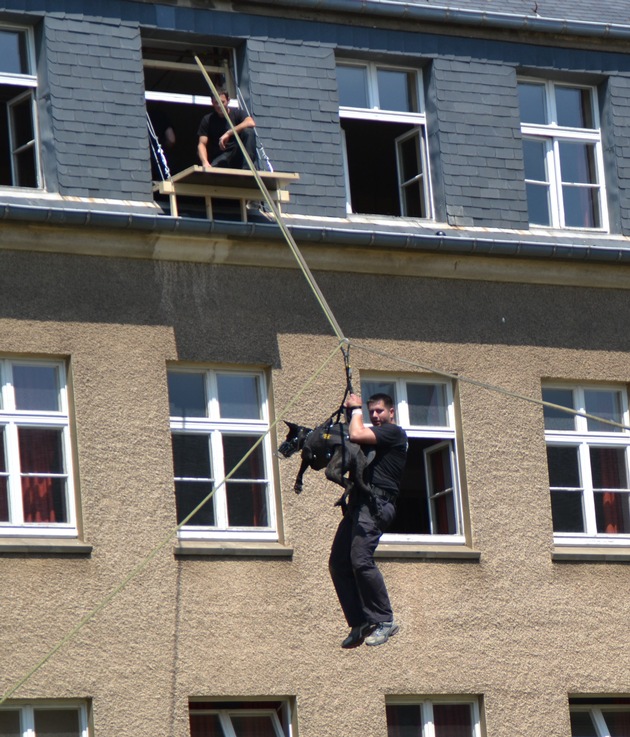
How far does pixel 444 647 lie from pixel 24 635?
386 cm

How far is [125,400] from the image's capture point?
20625 mm

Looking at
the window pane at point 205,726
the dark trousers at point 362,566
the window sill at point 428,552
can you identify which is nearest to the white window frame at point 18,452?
the window pane at point 205,726

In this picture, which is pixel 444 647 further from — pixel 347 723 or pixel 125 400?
pixel 125 400

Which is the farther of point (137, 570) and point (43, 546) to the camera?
point (137, 570)

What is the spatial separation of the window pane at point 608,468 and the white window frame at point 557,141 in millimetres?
2239

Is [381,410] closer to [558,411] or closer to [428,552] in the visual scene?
[428,552]

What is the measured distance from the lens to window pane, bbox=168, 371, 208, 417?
21.1m

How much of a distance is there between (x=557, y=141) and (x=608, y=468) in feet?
10.8

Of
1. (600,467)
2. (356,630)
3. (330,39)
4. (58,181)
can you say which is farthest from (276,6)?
(356,630)

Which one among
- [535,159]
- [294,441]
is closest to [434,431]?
[535,159]

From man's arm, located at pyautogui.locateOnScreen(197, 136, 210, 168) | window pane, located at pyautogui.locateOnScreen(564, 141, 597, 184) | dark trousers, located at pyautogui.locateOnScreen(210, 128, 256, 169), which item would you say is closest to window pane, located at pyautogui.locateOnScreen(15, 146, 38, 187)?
man's arm, located at pyautogui.locateOnScreen(197, 136, 210, 168)

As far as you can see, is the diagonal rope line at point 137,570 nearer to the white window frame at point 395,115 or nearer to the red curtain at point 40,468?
the red curtain at point 40,468

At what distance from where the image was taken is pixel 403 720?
Result: 2122 cm

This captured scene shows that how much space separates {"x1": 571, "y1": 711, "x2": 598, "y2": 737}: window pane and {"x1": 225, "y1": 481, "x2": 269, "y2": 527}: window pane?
3383mm
